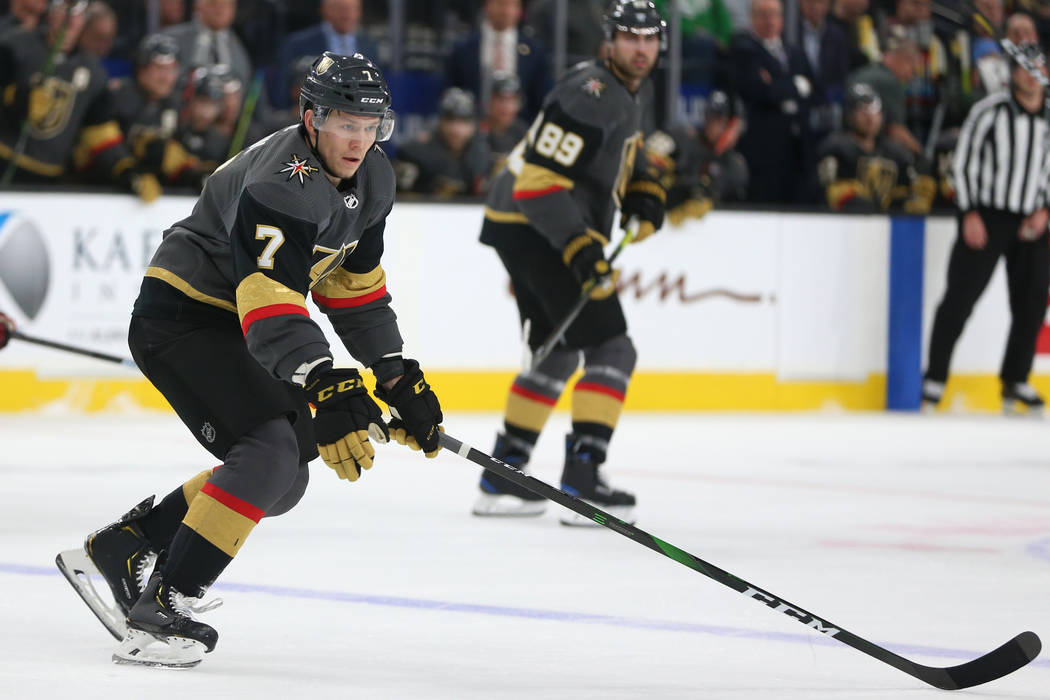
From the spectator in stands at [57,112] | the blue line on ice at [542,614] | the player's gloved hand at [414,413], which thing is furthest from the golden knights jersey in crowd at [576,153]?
the spectator in stands at [57,112]

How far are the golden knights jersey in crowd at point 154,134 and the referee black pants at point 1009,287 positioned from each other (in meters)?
3.70

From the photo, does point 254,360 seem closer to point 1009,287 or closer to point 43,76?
Result: point 43,76

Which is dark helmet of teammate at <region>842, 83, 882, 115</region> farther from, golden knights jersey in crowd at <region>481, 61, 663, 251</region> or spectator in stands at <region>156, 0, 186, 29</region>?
golden knights jersey in crowd at <region>481, 61, 663, 251</region>

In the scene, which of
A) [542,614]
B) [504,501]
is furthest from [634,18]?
[542,614]

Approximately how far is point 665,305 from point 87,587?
5363 mm

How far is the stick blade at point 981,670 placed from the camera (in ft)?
8.65

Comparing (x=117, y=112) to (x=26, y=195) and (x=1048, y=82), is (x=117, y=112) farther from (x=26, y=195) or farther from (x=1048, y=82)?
(x=1048, y=82)

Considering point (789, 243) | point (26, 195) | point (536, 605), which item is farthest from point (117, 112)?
point (536, 605)

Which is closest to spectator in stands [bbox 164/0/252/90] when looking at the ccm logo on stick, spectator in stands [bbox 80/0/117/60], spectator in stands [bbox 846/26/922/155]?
spectator in stands [bbox 80/0/117/60]

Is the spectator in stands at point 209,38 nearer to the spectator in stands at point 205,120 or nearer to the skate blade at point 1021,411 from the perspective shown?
the spectator in stands at point 205,120

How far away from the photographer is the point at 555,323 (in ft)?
15.7

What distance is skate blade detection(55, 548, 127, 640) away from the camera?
2916mm

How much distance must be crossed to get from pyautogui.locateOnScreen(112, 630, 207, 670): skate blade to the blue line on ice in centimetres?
63

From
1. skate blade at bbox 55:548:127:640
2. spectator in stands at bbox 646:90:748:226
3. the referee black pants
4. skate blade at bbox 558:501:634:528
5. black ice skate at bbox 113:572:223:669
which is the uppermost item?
black ice skate at bbox 113:572:223:669
